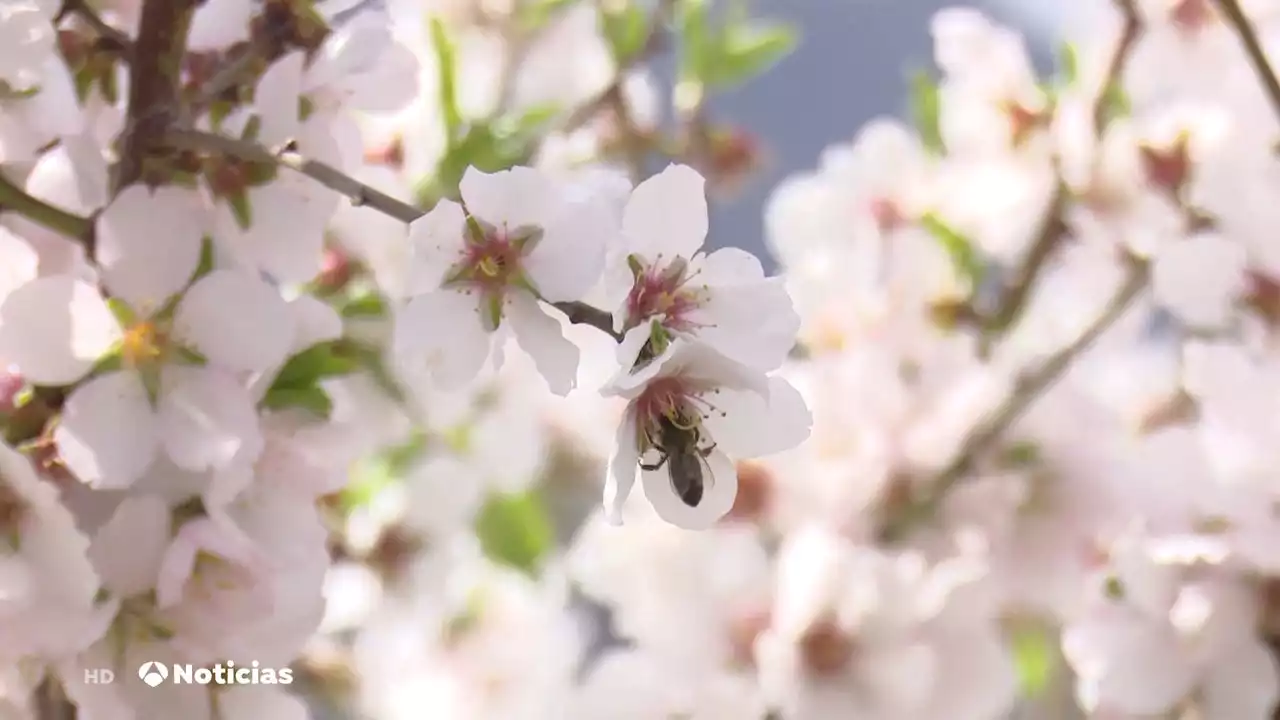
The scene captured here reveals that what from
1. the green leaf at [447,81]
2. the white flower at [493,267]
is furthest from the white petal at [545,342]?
the green leaf at [447,81]

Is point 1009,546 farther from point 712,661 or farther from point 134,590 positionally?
point 134,590

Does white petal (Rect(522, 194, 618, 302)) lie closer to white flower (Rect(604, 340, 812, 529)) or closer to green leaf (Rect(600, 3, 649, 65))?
white flower (Rect(604, 340, 812, 529))

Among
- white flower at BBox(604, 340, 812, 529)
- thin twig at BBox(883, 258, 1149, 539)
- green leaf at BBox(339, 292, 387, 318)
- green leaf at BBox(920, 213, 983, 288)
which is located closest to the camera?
white flower at BBox(604, 340, 812, 529)

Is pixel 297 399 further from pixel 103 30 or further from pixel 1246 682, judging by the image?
pixel 1246 682

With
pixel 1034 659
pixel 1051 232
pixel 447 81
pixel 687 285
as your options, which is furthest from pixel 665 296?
pixel 1034 659

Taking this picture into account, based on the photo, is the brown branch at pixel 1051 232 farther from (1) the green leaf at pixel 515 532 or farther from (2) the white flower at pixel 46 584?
(2) the white flower at pixel 46 584

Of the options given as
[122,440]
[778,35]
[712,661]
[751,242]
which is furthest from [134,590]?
[751,242]

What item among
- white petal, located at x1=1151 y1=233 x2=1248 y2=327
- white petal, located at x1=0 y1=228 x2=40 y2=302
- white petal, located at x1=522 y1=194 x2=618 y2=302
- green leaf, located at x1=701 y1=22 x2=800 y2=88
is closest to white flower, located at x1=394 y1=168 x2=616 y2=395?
white petal, located at x1=522 y1=194 x2=618 y2=302
